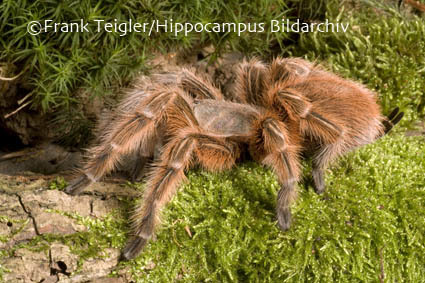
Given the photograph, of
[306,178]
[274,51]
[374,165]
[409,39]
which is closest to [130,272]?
[306,178]

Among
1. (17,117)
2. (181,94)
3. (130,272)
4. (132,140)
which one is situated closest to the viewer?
(130,272)

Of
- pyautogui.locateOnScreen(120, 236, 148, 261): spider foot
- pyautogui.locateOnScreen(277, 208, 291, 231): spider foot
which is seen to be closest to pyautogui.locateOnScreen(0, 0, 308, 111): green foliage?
pyautogui.locateOnScreen(120, 236, 148, 261): spider foot

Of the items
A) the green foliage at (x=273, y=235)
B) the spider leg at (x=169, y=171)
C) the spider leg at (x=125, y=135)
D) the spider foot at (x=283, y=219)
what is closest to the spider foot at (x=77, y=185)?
the spider leg at (x=125, y=135)

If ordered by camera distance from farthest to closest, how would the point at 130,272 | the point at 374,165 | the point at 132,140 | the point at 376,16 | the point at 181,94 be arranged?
the point at 376,16 < the point at 374,165 < the point at 181,94 < the point at 132,140 < the point at 130,272

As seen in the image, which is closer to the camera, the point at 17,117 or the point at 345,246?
the point at 345,246

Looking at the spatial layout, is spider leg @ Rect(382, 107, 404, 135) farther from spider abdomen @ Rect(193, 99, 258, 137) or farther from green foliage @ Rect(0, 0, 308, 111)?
green foliage @ Rect(0, 0, 308, 111)

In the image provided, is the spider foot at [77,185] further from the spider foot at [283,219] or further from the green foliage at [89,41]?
the spider foot at [283,219]

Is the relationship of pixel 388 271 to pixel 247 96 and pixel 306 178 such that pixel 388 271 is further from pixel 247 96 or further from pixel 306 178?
pixel 247 96
